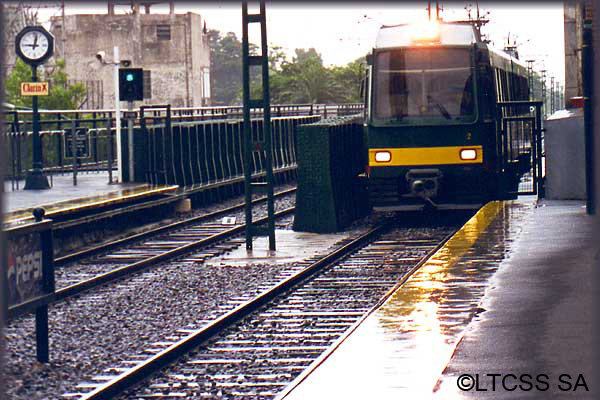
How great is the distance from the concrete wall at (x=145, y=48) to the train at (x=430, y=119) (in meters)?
53.5

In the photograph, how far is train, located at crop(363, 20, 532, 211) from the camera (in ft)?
64.3

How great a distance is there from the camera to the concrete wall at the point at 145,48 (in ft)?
240

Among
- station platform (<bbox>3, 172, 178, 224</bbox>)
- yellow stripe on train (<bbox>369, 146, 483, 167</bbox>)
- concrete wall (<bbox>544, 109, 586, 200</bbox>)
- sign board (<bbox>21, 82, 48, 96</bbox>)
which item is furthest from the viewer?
sign board (<bbox>21, 82, 48, 96</bbox>)

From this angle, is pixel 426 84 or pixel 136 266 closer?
pixel 136 266

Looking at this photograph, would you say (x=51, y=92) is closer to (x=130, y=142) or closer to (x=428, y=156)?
(x=130, y=142)

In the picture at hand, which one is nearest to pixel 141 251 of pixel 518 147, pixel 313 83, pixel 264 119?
pixel 264 119

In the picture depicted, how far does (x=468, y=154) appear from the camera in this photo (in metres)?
19.9

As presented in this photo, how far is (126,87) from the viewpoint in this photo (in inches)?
970

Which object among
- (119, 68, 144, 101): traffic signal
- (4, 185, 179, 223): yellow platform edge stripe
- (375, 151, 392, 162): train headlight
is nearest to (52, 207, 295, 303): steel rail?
(4, 185, 179, 223): yellow platform edge stripe

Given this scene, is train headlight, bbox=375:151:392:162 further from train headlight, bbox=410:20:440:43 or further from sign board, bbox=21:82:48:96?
sign board, bbox=21:82:48:96

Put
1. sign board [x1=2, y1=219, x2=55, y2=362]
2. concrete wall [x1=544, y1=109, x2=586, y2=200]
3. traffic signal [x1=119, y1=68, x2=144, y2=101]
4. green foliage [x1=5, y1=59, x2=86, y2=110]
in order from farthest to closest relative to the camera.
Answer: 1. green foliage [x1=5, y1=59, x2=86, y2=110]
2. traffic signal [x1=119, y1=68, x2=144, y2=101]
3. concrete wall [x1=544, y1=109, x2=586, y2=200]
4. sign board [x1=2, y1=219, x2=55, y2=362]

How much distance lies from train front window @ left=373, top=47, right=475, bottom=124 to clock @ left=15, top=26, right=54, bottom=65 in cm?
721

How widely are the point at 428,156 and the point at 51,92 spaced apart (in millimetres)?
35012

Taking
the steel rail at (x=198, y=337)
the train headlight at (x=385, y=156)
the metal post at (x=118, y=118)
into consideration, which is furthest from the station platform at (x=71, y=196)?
the train headlight at (x=385, y=156)
